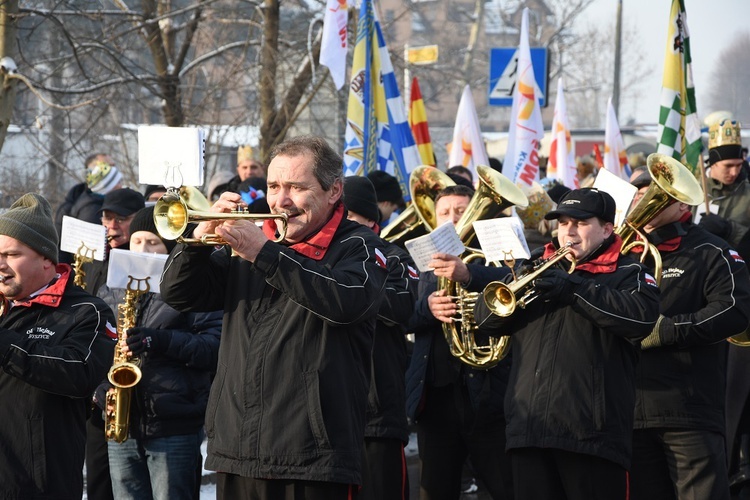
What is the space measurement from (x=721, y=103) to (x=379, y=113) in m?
41.7

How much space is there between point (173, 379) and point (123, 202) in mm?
1500

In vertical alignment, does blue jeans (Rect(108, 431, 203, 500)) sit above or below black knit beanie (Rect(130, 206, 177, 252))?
below

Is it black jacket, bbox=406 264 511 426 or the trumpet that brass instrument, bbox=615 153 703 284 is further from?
the trumpet

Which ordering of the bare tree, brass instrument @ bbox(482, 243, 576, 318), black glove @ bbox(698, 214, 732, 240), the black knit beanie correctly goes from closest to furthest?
A: brass instrument @ bbox(482, 243, 576, 318), the black knit beanie, black glove @ bbox(698, 214, 732, 240), the bare tree

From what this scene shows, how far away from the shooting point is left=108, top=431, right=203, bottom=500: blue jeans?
584 cm

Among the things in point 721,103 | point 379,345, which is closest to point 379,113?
point 379,345

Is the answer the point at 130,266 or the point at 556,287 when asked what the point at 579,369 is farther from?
the point at 130,266

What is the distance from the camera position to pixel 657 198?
6270 millimetres

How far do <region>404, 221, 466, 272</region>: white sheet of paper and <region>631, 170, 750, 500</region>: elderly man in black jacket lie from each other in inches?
43.8

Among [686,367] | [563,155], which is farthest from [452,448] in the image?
[563,155]

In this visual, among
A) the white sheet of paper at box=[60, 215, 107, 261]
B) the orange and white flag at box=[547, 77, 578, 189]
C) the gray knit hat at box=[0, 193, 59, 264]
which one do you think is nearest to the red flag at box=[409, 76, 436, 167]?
the orange and white flag at box=[547, 77, 578, 189]

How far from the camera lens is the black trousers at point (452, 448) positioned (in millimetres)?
6531

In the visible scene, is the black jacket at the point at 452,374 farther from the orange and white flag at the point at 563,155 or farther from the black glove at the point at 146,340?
the orange and white flag at the point at 563,155

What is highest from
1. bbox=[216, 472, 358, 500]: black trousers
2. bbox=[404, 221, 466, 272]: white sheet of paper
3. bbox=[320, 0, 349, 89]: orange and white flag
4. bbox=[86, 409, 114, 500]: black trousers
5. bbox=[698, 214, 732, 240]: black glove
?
bbox=[320, 0, 349, 89]: orange and white flag
